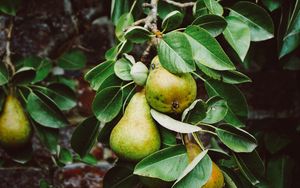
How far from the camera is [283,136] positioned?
3.25 feet

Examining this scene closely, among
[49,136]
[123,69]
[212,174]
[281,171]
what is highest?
[123,69]

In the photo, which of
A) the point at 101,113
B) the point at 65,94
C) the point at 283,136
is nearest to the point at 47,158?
the point at 65,94

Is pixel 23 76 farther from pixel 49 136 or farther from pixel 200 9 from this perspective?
pixel 200 9

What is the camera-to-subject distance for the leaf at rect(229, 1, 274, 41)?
2.46 ft

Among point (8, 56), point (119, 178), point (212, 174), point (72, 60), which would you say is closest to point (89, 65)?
point (72, 60)

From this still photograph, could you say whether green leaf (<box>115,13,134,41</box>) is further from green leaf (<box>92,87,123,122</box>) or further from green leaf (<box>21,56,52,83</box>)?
green leaf (<box>21,56,52,83</box>)

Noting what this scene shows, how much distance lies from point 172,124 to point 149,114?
0.05 meters

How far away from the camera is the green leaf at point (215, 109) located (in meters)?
0.65

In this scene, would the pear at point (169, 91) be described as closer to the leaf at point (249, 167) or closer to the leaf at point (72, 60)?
the leaf at point (249, 167)

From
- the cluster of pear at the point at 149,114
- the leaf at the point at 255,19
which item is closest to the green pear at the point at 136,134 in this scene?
the cluster of pear at the point at 149,114

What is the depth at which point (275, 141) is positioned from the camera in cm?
98

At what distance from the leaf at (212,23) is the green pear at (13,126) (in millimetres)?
384

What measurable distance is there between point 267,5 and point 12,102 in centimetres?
52

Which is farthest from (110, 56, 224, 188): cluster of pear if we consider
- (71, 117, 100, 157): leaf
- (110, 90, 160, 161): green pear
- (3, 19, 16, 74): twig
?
(3, 19, 16, 74): twig
